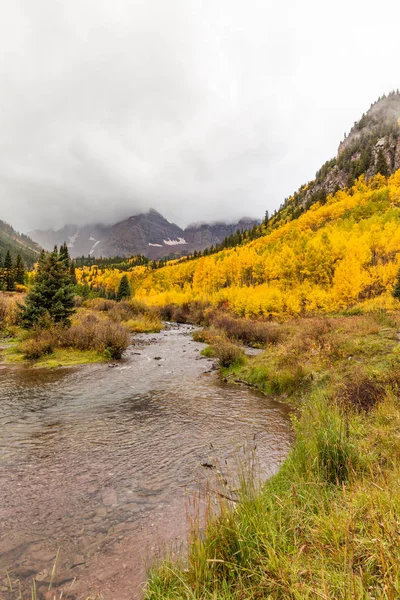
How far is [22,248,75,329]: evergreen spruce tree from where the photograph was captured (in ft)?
82.7

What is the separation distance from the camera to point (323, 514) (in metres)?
3.62

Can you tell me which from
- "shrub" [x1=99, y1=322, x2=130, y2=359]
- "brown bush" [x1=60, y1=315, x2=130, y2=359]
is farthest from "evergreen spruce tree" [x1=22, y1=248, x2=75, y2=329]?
"shrub" [x1=99, y1=322, x2=130, y2=359]

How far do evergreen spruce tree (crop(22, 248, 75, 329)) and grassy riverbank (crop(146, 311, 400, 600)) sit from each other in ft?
68.2

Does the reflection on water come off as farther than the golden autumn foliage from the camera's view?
No

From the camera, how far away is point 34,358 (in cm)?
2050

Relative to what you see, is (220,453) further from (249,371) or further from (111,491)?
(249,371)

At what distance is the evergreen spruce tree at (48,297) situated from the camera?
25219mm

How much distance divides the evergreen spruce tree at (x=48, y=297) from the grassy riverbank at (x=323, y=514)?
20794 millimetres

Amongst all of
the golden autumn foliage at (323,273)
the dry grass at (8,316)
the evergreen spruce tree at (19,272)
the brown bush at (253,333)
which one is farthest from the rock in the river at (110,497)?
the evergreen spruce tree at (19,272)

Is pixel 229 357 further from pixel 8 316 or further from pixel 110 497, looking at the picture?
pixel 8 316

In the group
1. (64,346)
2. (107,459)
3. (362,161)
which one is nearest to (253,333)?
(64,346)

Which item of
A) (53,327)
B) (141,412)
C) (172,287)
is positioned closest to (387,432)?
(141,412)

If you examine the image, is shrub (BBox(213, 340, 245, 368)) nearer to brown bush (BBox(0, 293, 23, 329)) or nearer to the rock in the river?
the rock in the river

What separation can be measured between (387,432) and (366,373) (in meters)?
4.83
